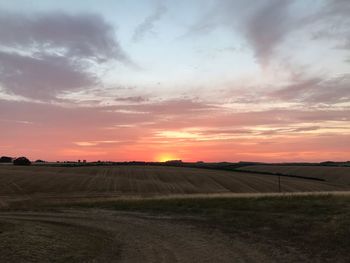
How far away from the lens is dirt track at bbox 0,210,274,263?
1402 centimetres

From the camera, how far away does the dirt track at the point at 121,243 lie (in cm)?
1402

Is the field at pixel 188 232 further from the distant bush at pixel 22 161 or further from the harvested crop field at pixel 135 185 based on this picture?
the distant bush at pixel 22 161

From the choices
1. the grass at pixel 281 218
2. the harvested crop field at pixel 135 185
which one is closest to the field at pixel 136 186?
the harvested crop field at pixel 135 185

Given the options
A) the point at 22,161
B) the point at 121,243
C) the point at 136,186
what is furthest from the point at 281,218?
the point at 22,161

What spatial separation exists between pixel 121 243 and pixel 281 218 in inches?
343

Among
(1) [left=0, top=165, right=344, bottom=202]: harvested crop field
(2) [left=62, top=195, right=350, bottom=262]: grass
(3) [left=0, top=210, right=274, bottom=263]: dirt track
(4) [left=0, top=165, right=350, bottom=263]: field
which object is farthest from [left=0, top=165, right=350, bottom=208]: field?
(3) [left=0, top=210, right=274, bottom=263]: dirt track

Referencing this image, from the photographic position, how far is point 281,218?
21.8 metres

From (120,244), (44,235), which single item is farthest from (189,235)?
(44,235)

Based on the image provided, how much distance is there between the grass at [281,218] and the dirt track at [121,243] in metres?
1.64

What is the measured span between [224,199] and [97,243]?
16.5 meters

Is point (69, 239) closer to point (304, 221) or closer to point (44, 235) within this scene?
point (44, 235)

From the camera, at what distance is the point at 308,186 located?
264 feet

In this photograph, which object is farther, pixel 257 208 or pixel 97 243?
pixel 257 208

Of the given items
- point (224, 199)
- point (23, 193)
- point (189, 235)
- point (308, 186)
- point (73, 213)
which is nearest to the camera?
point (189, 235)
